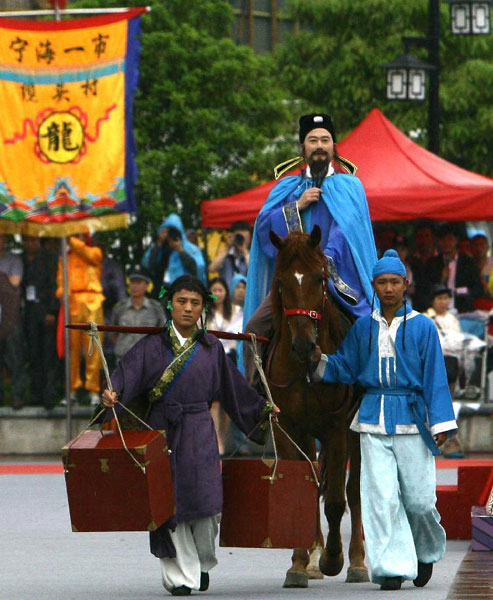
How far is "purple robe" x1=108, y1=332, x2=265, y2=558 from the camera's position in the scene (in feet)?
29.7

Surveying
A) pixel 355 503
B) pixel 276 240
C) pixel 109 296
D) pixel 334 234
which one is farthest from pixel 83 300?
pixel 276 240

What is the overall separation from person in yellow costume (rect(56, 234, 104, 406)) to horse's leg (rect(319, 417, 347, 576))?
8604mm

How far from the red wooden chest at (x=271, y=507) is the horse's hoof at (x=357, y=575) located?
745mm

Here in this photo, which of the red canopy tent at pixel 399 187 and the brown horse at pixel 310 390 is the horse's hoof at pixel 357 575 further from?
the red canopy tent at pixel 399 187

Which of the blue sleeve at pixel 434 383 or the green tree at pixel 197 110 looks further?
the green tree at pixel 197 110

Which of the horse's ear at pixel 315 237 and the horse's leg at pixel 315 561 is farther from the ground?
the horse's ear at pixel 315 237

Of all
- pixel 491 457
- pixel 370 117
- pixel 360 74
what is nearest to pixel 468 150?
pixel 360 74

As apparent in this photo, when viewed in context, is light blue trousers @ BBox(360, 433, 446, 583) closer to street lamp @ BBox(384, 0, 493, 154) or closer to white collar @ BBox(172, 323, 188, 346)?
white collar @ BBox(172, 323, 188, 346)

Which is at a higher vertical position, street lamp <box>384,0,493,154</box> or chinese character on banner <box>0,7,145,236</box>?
street lamp <box>384,0,493,154</box>

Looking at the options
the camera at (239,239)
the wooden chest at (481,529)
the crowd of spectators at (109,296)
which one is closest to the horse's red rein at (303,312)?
the wooden chest at (481,529)

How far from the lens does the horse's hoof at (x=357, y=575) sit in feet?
32.0

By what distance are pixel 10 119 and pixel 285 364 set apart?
892cm

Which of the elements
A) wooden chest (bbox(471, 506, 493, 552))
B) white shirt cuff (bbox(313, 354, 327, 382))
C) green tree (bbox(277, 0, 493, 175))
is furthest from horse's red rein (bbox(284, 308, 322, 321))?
green tree (bbox(277, 0, 493, 175))

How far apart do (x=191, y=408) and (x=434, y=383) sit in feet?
4.08
